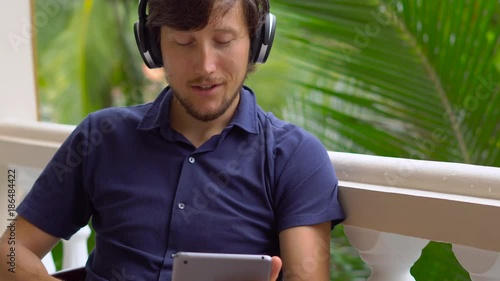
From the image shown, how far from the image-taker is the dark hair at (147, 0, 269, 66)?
1228mm

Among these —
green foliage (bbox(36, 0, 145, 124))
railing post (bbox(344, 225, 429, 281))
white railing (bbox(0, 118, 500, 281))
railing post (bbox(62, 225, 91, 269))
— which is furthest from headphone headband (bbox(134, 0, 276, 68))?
green foliage (bbox(36, 0, 145, 124))

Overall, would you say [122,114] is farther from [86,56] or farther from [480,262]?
[86,56]

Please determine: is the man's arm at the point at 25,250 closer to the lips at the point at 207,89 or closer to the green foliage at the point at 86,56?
the lips at the point at 207,89

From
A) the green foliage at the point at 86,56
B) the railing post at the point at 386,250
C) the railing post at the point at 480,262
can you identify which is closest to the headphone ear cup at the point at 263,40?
the railing post at the point at 386,250

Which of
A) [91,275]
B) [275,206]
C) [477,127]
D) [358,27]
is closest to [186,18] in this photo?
[275,206]

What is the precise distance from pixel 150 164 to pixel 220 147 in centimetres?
14

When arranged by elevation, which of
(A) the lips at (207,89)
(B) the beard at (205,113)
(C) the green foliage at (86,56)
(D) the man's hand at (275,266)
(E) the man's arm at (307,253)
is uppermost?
(A) the lips at (207,89)

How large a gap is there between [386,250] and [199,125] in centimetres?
42

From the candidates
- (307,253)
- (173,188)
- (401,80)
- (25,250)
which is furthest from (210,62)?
(401,80)

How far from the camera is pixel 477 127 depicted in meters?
1.71

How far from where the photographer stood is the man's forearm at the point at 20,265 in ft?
4.33

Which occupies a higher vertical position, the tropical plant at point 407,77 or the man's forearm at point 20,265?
the tropical plant at point 407,77

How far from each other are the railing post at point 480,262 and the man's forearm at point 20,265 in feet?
2.39

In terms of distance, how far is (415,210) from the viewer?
1.11m
